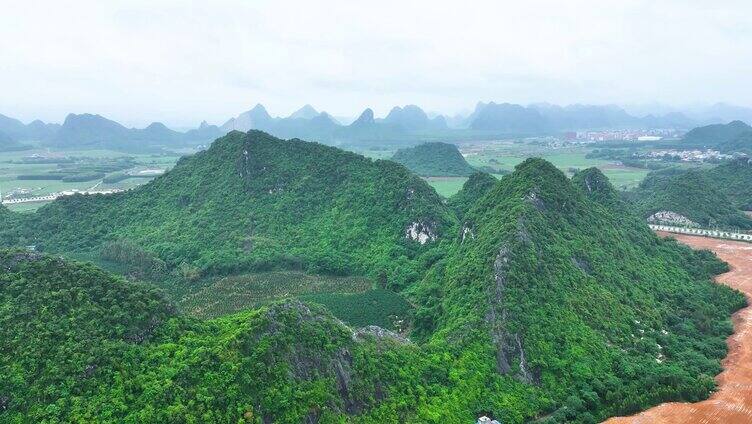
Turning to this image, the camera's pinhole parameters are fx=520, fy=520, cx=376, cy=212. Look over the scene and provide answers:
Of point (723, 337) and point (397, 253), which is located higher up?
point (397, 253)

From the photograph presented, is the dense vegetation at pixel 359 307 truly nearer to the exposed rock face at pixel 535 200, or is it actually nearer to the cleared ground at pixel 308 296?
the cleared ground at pixel 308 296

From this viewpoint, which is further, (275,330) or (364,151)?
(364,151)

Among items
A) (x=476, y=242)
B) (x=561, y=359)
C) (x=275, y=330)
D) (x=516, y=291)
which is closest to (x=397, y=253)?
(x=476, y=242)

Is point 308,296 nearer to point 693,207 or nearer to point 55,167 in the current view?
point 693,207

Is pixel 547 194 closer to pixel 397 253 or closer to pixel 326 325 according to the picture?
pixel 397 253

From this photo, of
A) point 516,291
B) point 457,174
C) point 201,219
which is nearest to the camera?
point 516,291

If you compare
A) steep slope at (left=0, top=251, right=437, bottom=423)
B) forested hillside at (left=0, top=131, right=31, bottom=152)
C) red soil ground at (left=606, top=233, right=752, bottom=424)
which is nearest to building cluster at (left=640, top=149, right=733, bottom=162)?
red soil ground at (left=606, top=233, right=752, bottom=424)

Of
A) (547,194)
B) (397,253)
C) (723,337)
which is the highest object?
(547,194)

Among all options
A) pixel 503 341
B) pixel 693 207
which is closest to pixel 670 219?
pixel 693 207
